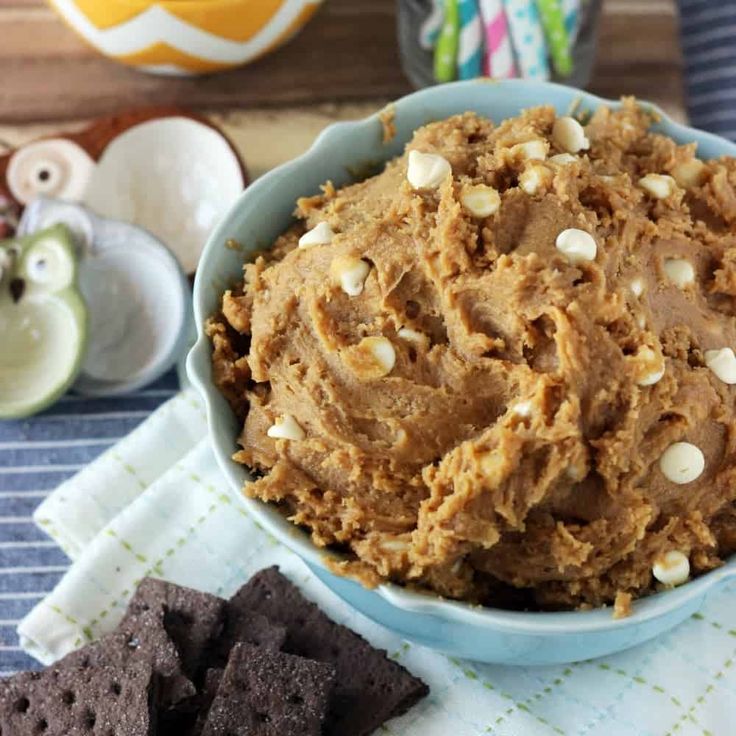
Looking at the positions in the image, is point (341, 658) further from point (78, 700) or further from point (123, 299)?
point (123, 299)

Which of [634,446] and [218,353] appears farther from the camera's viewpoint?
[218,353]

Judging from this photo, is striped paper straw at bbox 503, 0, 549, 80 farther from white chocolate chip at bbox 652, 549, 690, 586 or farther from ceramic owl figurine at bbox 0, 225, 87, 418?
white chocolate chip at bbox 652, 549, 690, 586

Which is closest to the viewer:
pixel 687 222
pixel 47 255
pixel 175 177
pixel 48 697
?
pixel 687 222

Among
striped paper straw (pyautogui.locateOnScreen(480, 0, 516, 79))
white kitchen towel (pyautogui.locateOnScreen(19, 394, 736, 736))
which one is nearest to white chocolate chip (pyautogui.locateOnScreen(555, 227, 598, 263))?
white kitchen towel (pyautogui.locateOnScreen(19, 394, 736, 736))

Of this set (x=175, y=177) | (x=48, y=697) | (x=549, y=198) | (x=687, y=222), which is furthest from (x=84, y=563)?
(x=687, y=222)

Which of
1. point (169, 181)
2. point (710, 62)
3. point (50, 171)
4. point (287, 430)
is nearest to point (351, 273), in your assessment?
point (287, 430)

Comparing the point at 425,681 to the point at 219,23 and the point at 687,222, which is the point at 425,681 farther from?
the point at 219,23
